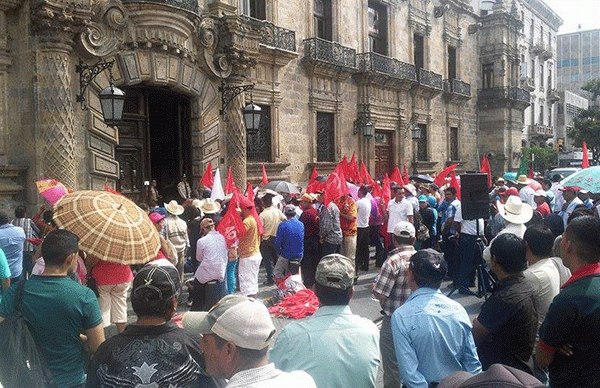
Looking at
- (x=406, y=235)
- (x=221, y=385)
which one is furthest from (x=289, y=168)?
(x=221, y=385)

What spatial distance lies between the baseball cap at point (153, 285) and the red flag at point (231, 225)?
4799 mm

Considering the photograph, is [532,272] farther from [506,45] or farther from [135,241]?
[506,45]

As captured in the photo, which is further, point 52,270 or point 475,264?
point 475,264

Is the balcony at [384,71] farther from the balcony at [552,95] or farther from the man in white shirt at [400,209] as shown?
the balcony at [552,95]

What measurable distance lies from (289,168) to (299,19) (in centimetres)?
460

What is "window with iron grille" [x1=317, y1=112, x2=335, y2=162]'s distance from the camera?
60.1 feet

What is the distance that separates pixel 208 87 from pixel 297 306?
809 cm

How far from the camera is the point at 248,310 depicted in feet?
7.57

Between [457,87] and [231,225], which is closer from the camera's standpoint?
[231,225]

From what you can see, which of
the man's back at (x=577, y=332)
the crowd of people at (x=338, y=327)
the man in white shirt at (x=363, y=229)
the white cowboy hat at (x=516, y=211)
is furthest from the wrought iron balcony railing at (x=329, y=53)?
the man's back at (x=577, y=332)

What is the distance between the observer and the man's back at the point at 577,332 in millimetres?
2912

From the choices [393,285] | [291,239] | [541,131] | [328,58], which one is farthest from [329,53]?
[541,131]

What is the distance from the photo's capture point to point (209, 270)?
7.16 meters

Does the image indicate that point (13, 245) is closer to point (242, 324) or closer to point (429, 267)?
point (429, 267)
